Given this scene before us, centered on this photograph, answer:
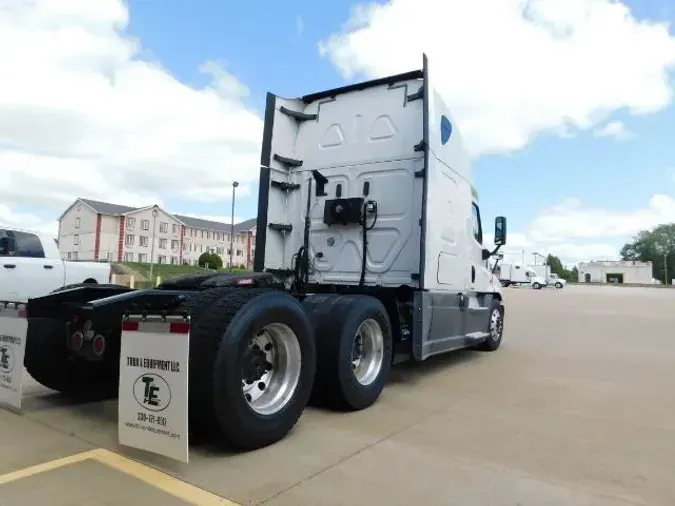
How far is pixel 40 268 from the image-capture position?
30.7 ft

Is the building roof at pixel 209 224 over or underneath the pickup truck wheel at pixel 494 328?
over

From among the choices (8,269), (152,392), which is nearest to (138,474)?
(152,392)

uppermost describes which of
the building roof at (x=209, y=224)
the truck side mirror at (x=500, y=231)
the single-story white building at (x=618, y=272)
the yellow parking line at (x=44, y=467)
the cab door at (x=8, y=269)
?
the building roof at (x=209, y=224)

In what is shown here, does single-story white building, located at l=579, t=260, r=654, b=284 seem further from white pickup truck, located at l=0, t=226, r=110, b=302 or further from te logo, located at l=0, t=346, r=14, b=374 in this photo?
te logo, located at l=0, t=346, r=14, b=374

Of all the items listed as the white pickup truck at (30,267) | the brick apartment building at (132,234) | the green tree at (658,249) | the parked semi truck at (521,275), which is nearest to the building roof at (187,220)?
the brick apartment building at (132,234)

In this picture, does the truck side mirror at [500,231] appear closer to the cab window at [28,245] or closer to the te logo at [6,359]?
the te logo at [6,359]

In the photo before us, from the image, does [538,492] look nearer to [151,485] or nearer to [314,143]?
[151,485]

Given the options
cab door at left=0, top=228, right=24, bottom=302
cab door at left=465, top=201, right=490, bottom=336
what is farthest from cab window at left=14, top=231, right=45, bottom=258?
cab door at left=465, top=201, right=490, bottom=336

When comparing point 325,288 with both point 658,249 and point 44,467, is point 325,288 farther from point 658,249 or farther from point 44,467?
point 658,249

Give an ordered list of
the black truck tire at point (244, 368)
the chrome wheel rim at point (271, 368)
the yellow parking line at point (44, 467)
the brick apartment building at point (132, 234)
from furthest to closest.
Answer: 1. the brick apartment building at point (132, 234)
2. the chrome wheel rim at point (271, 368)
3. the black truck tire at point (244, 368)
4. the yellow parking line at point (44, 467)

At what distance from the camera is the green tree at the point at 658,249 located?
390 ft

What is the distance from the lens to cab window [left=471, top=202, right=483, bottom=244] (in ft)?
26.5

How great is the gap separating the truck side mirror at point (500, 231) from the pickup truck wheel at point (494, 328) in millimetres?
1216

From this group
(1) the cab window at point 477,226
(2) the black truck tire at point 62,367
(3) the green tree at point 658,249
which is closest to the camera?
(2) the black truck tire at point 62,367
